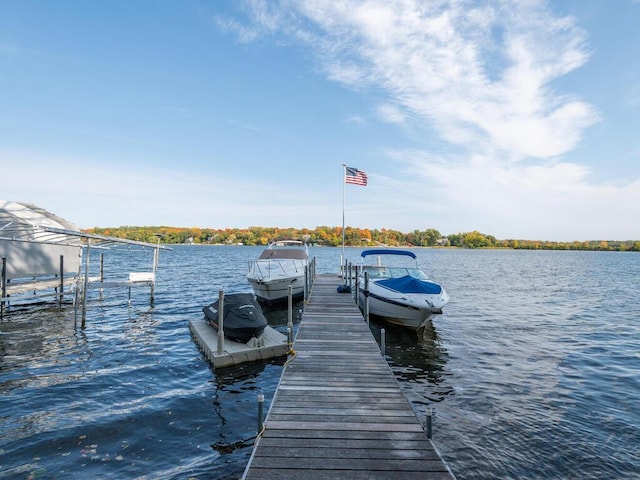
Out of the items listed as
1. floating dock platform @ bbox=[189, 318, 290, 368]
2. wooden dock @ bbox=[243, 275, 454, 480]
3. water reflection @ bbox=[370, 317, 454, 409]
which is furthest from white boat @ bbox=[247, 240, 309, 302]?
wooden dock @ bbox=[243, 275, 454, 480]

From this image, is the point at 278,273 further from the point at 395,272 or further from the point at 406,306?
the point at 406,306

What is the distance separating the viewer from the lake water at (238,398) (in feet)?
22.1

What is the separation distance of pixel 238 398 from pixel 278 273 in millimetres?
11925

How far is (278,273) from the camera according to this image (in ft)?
69.2

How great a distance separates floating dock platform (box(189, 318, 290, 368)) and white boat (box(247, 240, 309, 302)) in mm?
7003

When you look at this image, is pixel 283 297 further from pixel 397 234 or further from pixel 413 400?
pixel 397 234

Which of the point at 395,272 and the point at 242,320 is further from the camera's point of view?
the point at 395,272

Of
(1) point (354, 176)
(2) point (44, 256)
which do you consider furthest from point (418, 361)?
(2) point (44, 256)

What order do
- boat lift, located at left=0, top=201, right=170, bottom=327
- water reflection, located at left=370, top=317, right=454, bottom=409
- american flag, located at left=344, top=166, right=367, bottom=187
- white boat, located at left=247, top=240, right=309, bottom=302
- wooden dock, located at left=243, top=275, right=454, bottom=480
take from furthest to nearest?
1. american flag, located at left=344, top=166, right=367, bottom=187
2. white boat, located at left=247, top=240, right=309, bottom=302
3. boat lift, located at left=0, top=201, right=170, bottom=327
4. water reflection, located at left=370, top=317, right=454, bottom=409
5. wooden dock, located at left=243, top=275, right=454, bottom=480

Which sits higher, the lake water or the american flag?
the american flag

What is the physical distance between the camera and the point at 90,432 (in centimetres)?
755

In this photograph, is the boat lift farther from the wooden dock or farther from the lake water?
the wooden dock

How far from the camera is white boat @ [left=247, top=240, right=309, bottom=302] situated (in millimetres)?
20266

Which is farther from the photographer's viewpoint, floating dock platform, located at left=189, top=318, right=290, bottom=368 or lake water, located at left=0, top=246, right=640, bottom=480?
floating dock platform, located at left=189, top=318, right=290, bottom=368
